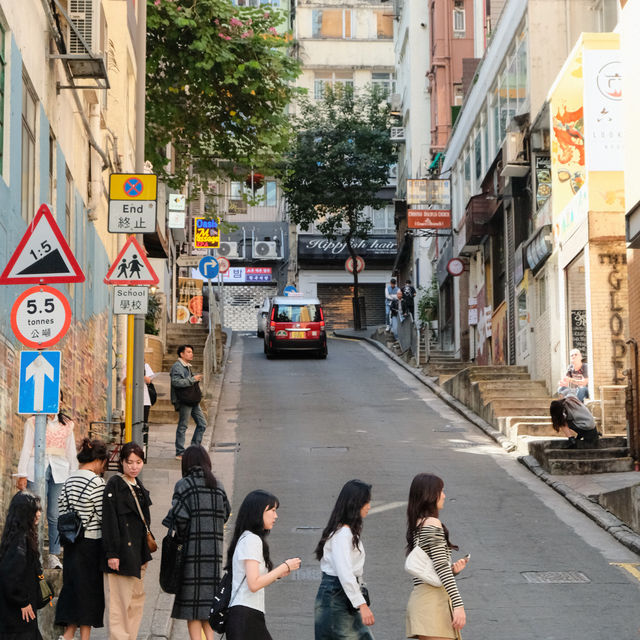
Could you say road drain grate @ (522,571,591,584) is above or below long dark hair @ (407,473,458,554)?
below

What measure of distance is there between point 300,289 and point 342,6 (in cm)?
1685

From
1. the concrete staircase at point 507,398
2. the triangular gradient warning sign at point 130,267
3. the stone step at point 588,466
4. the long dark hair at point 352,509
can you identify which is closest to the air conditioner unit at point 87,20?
the triangular gradient warning sign at point 130,267

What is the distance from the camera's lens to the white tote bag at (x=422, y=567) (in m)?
7.80

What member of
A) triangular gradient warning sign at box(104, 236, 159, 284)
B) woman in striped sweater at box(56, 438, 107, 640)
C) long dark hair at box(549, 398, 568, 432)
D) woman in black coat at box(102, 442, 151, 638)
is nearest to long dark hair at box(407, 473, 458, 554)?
woman in black coat at box(102, 442, 151, 638)

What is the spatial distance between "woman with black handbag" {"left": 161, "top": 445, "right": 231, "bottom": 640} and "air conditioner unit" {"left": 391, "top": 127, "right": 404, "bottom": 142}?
167ft

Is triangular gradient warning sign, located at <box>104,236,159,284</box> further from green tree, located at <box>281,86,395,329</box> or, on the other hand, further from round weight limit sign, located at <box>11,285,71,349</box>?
green tree, located at <box>281,86,395,329</box>

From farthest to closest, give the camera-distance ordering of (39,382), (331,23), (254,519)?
(331,23)
(39,382)
(254,519)

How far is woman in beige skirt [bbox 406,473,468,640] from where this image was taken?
7785 mm

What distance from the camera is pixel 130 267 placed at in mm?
14688

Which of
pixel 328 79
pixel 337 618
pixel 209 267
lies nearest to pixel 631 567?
pixel 337 618

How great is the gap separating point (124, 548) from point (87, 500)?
1.60 ft

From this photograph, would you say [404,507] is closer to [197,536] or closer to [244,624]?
[197,536]

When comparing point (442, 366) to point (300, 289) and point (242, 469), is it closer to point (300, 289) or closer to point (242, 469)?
point (242, 469)

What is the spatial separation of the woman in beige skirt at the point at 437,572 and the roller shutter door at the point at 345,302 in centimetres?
5626
